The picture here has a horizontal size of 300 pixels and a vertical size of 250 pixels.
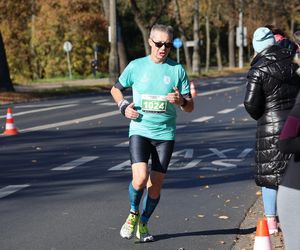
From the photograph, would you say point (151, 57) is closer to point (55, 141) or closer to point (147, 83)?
point (147, 83)

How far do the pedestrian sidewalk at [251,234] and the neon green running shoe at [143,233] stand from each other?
0.77 m

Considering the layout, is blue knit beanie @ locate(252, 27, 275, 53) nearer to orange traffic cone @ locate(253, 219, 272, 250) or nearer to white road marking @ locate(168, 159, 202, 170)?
orange traffic cone @ locate(253, 219, 272, 250)

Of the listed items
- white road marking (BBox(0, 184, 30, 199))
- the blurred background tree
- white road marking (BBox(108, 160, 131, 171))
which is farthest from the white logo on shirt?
the blurred background tree

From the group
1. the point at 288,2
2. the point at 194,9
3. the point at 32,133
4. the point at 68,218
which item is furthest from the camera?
the point at 288,2

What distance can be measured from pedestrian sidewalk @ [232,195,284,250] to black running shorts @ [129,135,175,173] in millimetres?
950

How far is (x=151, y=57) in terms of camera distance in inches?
251

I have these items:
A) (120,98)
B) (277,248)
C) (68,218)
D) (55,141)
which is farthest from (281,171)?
(55,141)

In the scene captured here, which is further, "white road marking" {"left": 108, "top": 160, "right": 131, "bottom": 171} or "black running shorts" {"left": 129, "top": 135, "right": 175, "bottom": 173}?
"white road marking" {"left": 108, "top": 160, "right": 131, "bottom": 171}

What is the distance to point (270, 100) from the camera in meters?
6.21

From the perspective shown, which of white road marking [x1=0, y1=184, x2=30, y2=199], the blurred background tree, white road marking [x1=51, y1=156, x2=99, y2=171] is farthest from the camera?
the blurred background tree

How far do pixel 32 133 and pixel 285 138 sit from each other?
13.4 meters

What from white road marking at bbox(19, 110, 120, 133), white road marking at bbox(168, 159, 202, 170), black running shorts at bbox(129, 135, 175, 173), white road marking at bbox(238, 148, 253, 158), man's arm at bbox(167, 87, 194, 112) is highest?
man's arm at bbox(167, 87, 194, 112)

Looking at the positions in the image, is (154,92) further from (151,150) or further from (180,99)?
(151,150)

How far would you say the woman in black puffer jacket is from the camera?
20.1ft
